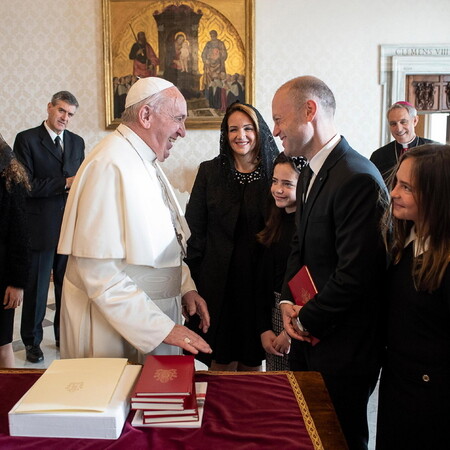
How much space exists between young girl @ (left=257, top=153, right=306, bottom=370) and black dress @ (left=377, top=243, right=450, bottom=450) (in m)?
0.87

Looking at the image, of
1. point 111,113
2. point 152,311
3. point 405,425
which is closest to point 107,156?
point 152,311

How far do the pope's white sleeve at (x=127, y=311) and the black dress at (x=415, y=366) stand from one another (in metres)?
0.81

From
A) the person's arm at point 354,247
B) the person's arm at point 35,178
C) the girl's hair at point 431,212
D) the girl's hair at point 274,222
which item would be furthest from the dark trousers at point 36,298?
the girl's hair at point 431,212

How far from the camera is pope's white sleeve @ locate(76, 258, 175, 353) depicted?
1801 millimetres

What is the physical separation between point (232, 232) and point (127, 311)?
114 centimetres

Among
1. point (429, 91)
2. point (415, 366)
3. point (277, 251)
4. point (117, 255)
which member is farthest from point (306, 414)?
point (429, 91)

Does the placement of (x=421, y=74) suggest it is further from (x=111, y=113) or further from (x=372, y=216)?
(x=372, y=216)

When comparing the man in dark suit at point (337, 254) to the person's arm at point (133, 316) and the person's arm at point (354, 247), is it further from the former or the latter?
the person's arm at point (133, 316)

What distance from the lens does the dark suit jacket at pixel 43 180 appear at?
4.34 metres

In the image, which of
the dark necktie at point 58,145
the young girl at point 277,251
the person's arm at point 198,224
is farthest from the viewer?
the dark necktie at point 58,145

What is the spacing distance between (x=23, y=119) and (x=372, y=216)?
631 centimetres

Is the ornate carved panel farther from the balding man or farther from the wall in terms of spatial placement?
the balding man

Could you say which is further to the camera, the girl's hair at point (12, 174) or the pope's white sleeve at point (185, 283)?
the girl's hair at point (12, 174)

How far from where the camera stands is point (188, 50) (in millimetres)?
6914
